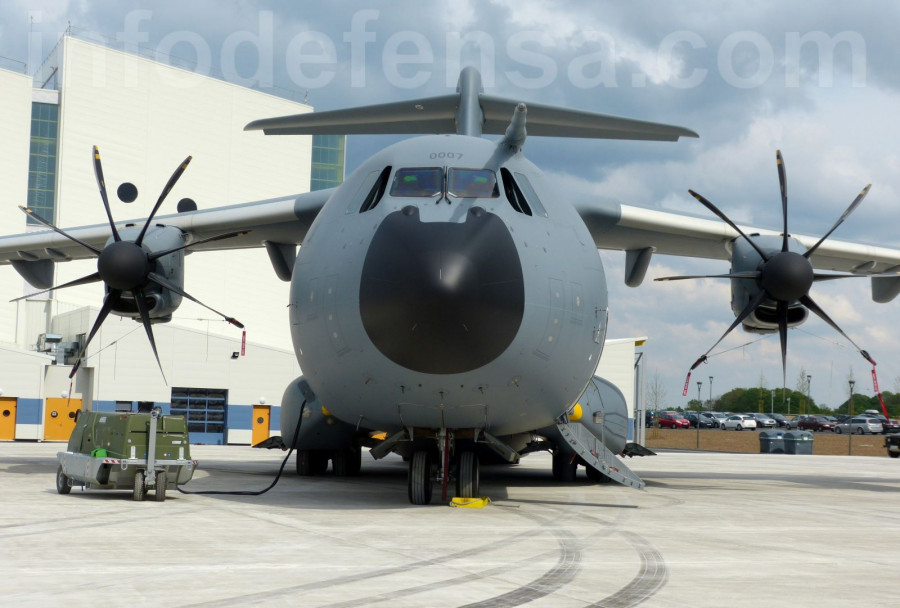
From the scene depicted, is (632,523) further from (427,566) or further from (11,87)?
(11,87)

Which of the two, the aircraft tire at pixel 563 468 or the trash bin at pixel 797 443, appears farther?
the trash bin at pixel 797 443

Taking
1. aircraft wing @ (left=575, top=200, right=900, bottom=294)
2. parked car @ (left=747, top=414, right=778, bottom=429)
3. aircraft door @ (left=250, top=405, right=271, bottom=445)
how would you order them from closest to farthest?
aircraft wing @ (left=575, top=200, right=900, bottom=294)
aircraft door @ (left=250, top=405, right=271, bottom=445)
parked car @ (left=747, top=414, right=778, bottom=429)

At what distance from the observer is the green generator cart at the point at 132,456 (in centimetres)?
1117

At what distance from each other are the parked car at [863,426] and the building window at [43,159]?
2201 inches

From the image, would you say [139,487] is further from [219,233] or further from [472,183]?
[219,233]

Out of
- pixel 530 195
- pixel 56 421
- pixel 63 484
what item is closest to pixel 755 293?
pixel 530 195

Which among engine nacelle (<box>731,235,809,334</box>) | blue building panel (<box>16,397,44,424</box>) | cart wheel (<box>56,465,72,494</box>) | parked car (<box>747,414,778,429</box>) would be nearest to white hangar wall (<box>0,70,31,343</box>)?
blue building panel (<box>16,397,44,424</box>)

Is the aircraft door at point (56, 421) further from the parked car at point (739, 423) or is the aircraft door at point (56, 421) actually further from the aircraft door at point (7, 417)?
the parked car at point (739, 423)

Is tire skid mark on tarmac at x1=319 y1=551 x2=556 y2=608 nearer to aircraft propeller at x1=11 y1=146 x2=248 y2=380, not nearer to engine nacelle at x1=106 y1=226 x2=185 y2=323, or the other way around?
aircraft propeller at x1=11 y1=146 x2=248 y2=380

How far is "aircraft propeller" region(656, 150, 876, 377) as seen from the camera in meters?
13.1

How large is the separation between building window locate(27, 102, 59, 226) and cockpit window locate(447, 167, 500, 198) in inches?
1541

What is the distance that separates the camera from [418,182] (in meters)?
10.3

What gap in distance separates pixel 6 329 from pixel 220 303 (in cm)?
993

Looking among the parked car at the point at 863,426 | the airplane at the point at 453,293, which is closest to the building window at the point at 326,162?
the parked car at the point at 863,426
